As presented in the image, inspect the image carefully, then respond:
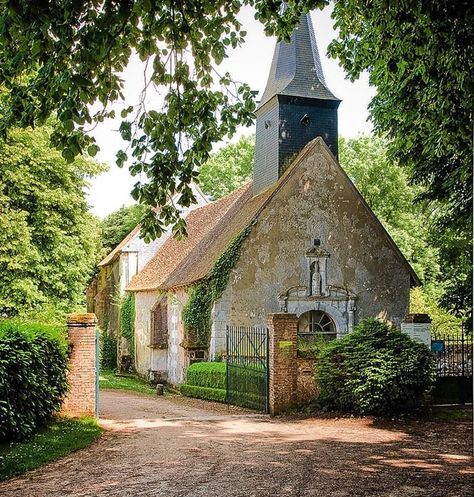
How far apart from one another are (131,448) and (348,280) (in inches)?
588

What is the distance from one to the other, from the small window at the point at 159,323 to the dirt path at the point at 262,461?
1612 cm

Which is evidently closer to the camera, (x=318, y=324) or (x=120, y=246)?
(x=318, y=324)

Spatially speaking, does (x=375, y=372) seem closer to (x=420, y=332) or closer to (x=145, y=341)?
(x=420, y=332)

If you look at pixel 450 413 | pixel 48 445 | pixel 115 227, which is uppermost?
pixel 115 227

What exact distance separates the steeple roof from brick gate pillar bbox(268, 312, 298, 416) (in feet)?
38.3

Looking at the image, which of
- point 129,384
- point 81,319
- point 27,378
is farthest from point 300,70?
point 27,378

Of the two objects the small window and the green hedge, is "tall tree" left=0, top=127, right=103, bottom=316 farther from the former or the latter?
the green hedge

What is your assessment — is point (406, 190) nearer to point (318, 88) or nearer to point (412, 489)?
point (318, 88)

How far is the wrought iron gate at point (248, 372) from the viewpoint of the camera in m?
17.2

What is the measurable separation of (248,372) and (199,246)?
11.9 m

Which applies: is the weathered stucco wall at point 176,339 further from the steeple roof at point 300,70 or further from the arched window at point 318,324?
the steeple roof at point 300,70

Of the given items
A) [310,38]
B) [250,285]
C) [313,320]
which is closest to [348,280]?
[313,320]

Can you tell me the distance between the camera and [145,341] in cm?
3319

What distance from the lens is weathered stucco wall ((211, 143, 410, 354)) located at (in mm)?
24125
